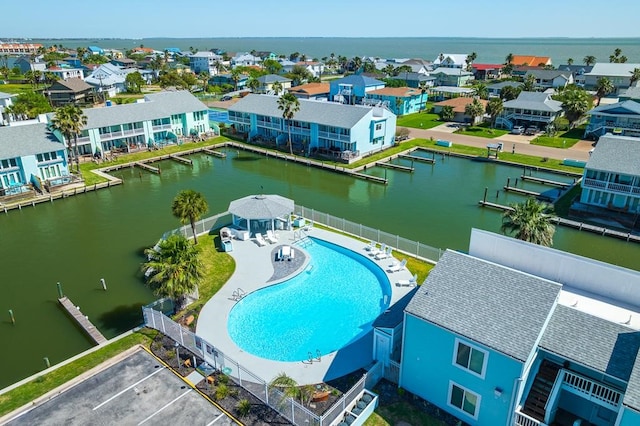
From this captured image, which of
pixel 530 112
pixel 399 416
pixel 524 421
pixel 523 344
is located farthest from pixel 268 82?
pixel 524 421

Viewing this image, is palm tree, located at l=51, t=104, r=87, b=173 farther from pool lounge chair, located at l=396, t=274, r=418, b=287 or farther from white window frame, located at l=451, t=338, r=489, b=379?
white window frame, located at l=451, t=338, r=489, b=379

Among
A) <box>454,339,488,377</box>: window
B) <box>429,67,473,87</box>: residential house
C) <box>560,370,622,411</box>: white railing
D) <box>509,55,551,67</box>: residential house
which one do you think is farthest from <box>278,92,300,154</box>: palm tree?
<box>509,55,551,67</box>: residential house

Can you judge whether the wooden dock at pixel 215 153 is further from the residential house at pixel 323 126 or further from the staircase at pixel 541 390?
the staircase at pixel 541 390

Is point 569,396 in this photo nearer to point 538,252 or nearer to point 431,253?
point 538,252

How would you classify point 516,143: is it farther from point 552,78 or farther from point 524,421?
point 552,78

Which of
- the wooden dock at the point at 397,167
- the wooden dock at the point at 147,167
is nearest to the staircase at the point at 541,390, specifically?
the wooden dock at the point at 397,167

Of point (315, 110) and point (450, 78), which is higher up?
point (315, 110)

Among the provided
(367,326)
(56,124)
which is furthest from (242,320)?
(56,124)
